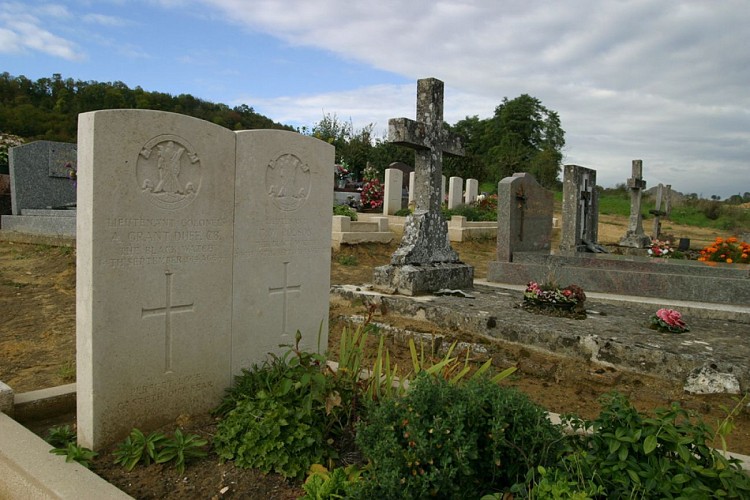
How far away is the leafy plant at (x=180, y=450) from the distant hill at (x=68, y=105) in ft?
83.4

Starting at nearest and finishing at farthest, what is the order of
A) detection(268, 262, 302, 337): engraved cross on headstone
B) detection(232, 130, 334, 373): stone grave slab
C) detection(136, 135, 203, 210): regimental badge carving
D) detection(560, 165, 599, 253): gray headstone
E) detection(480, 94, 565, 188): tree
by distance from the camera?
1. detection(136, 135, 203, 210): regimental badge carving
2. detection(232, 130, 334, 373): stone grave slab
3. detection(268, 262, 302, 337): engraved cross on headstone
4. detection(560, 165, 599, 253): gray headstone
5. detection(480, 94, 565, 188): tree

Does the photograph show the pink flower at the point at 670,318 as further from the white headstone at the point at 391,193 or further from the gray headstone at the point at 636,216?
the white headstone at the point at 391,193

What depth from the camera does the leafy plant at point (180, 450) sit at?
2.58 metres

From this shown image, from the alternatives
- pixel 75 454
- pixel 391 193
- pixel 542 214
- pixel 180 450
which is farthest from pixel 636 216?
pixel 75 454

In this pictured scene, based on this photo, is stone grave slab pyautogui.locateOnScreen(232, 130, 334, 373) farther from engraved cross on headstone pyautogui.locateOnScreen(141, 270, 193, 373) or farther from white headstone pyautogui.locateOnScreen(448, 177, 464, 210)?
white headstone pyautogui.locateOnScreen(448, 177, 464, 210)

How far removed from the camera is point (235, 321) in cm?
338

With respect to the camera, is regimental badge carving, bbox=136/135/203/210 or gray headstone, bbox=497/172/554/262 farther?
gray headstone, bbox=497/172/554/262

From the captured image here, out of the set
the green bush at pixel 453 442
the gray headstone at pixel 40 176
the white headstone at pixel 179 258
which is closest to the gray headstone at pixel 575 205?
the white headstone at pixel 179 258

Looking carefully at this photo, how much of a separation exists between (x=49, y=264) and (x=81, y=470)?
764 centimetres

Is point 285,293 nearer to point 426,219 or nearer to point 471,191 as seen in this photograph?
point 426,219

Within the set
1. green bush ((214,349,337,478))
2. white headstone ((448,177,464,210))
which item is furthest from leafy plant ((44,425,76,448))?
white headstone ((448,177,464,210))

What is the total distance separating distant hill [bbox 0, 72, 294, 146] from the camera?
25422 mm

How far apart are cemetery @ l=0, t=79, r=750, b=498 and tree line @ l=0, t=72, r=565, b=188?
16.9m

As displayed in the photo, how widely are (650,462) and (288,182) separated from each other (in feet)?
8.48
